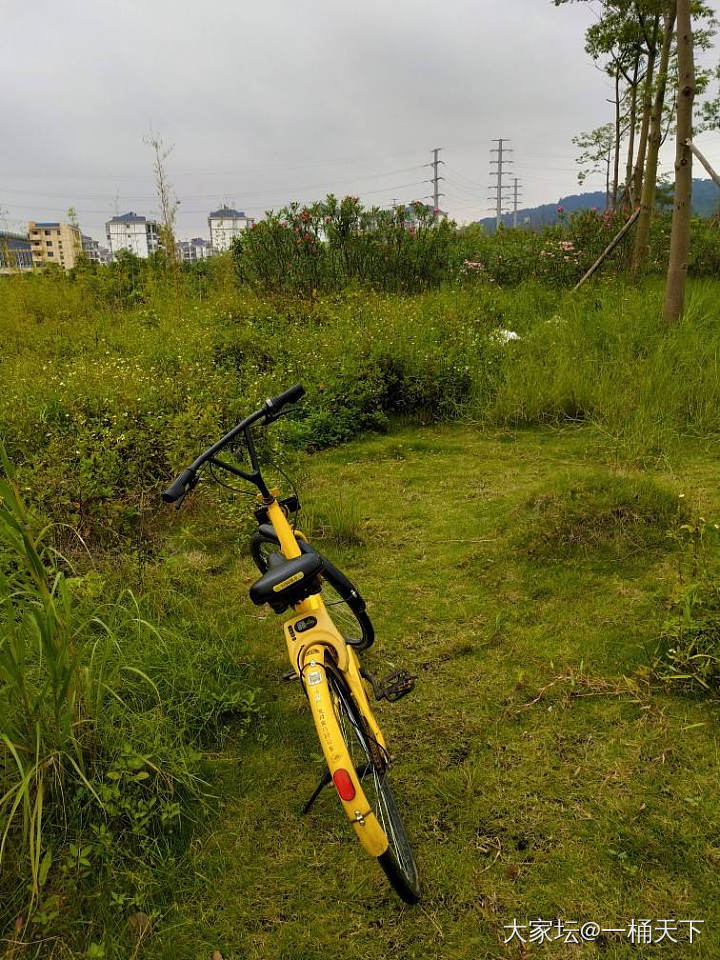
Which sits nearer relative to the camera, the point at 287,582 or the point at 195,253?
the point at 287,582

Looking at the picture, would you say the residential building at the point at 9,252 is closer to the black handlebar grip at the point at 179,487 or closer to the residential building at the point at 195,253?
the residential building at the point at 195,253

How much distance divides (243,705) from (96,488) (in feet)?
5.17

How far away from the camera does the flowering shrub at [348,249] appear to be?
34.7ft

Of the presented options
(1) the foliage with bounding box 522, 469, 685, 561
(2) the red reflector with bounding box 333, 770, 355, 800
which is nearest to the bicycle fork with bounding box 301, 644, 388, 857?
(2) the red reflector with bounding box 333, 770, 355, 800

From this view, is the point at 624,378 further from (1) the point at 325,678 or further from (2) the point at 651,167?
(2) the point at 651,167

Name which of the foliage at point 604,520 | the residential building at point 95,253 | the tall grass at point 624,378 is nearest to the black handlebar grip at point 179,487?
the foliage at point 604,520

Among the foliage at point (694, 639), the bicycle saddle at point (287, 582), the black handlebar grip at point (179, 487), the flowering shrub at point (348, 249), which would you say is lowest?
the foliage at point (694, 639)

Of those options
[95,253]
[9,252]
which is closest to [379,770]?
[9,252]

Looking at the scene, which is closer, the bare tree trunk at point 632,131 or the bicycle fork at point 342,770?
the bicycle fork at point 342,770

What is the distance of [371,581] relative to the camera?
345cm

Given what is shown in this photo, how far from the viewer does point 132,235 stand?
2522cm

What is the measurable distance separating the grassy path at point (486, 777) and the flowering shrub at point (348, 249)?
788 centimetres

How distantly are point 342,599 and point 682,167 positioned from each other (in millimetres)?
5602

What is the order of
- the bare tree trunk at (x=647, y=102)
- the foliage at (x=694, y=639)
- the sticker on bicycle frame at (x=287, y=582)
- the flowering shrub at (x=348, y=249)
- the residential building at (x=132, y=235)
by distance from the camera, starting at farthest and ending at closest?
the residential building at (x=132, y=235), the flowering shrub at (x=348, y=249), the bare tree trunk at (x=647, y=102), the foliage at (x=694, y=639), the sticker on bicycle frame at (x=287, y=582)
